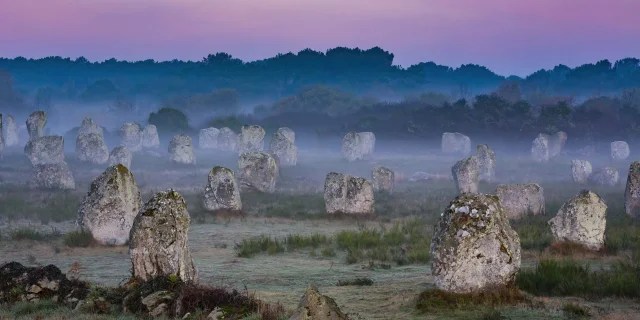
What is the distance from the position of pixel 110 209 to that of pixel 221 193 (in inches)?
385

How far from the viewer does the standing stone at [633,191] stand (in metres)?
29.3

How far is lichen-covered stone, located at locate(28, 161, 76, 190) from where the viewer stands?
4224 centimetres

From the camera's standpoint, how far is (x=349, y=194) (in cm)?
3366

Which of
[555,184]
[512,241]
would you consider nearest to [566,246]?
[512,241]

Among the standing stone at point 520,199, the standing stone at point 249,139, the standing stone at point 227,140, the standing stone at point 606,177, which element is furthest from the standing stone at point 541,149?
the standing stone at point 520,199

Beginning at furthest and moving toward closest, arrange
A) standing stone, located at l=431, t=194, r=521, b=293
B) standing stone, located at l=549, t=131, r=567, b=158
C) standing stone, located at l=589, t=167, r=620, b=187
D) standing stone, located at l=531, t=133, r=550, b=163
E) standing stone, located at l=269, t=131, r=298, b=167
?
standing stone, located at l=549, t=131, r=567, b=158
standing stone, located at l=531, t=133, r=550, b=163
standing stone, located at l=269, t=131, r=298, b=167
standing stone, located at l=589, t=167, r=620, b=187
standing stone, located at l=431, t=194, r=521, b=293

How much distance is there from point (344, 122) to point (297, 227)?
238ft

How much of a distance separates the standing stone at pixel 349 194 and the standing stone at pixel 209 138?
186 ft

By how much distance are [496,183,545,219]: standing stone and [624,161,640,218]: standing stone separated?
3.70 metres

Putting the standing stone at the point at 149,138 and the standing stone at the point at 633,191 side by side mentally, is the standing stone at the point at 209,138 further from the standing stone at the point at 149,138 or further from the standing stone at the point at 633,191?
the standing stone at the point at 633,191

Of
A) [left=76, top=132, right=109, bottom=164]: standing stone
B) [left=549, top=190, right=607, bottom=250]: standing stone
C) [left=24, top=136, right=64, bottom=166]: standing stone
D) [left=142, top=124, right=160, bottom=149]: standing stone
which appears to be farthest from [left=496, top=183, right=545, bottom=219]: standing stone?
[left=142, top=124, right=160, bottom=149]: standing stone

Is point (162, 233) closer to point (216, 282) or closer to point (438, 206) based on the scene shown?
point (216, 282)

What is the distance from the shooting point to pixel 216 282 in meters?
17.6

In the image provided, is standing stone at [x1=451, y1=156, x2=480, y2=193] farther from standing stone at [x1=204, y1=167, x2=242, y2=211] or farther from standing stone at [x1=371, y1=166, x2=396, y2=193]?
standing stone at [x1=204, y1=167, x2=242, y2=211]
